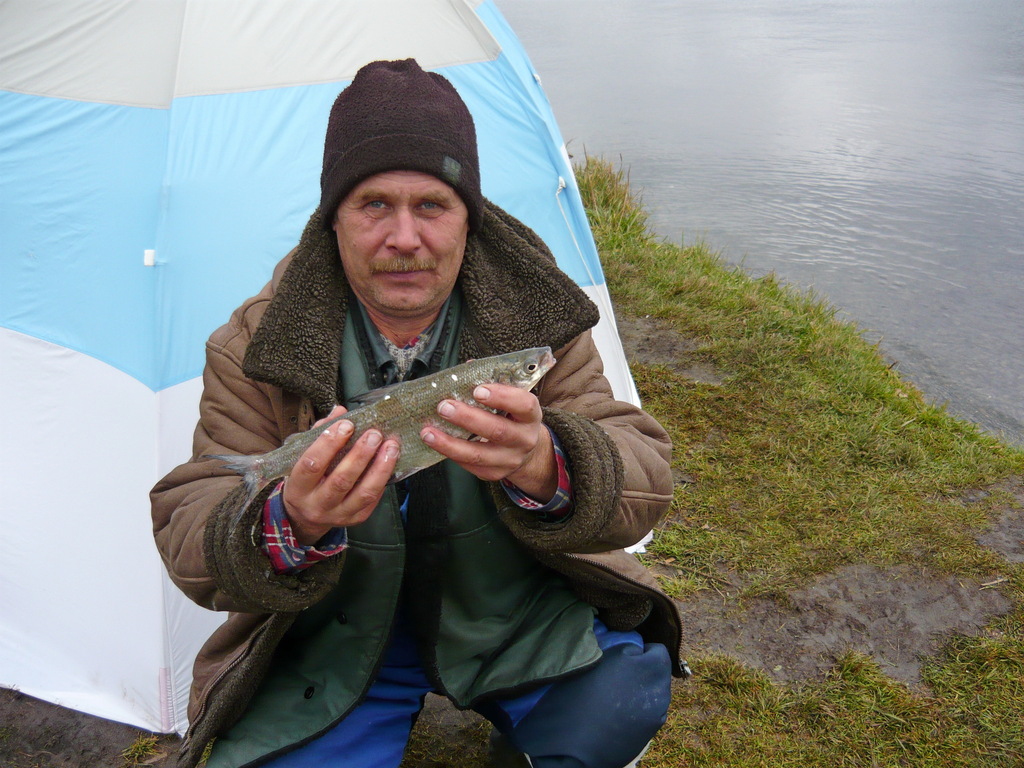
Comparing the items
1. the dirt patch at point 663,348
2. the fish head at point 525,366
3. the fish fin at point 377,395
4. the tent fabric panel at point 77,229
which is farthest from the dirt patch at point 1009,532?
the tent fabric panel at point 77,229

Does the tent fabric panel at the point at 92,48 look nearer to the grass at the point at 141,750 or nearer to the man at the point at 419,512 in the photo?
the man at the point at 419,512

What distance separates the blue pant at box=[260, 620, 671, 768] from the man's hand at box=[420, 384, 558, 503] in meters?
0.85

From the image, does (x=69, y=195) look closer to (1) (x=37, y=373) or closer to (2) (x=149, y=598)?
(1) (x=37, y=373)

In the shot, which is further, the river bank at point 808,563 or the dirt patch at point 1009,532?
the dirt patch at point 1009,532

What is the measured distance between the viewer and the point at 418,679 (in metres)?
2.81

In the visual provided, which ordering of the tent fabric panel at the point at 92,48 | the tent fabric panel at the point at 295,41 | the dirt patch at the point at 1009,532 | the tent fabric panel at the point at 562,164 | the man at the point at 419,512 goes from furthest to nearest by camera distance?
the tent fabric panel at the point at 562,164, the dirt patch at the point at 1009,532, the tent fabric panel at the point at 295,41, the tent fabric panel at the point at 92,48, the man at the point at 419,512

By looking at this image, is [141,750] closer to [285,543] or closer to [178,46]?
[285,543]

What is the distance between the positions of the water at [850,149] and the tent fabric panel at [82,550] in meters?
5.99

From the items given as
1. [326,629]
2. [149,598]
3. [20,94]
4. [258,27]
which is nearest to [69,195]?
[20,94]

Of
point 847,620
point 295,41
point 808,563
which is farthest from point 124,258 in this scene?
point 847,620

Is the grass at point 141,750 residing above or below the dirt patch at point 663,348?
below

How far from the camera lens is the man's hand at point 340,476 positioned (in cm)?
200

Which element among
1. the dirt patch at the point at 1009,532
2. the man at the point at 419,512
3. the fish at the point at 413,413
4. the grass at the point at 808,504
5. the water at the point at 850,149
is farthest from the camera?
the water at the point at 850,149

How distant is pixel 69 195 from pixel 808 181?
10207mm
